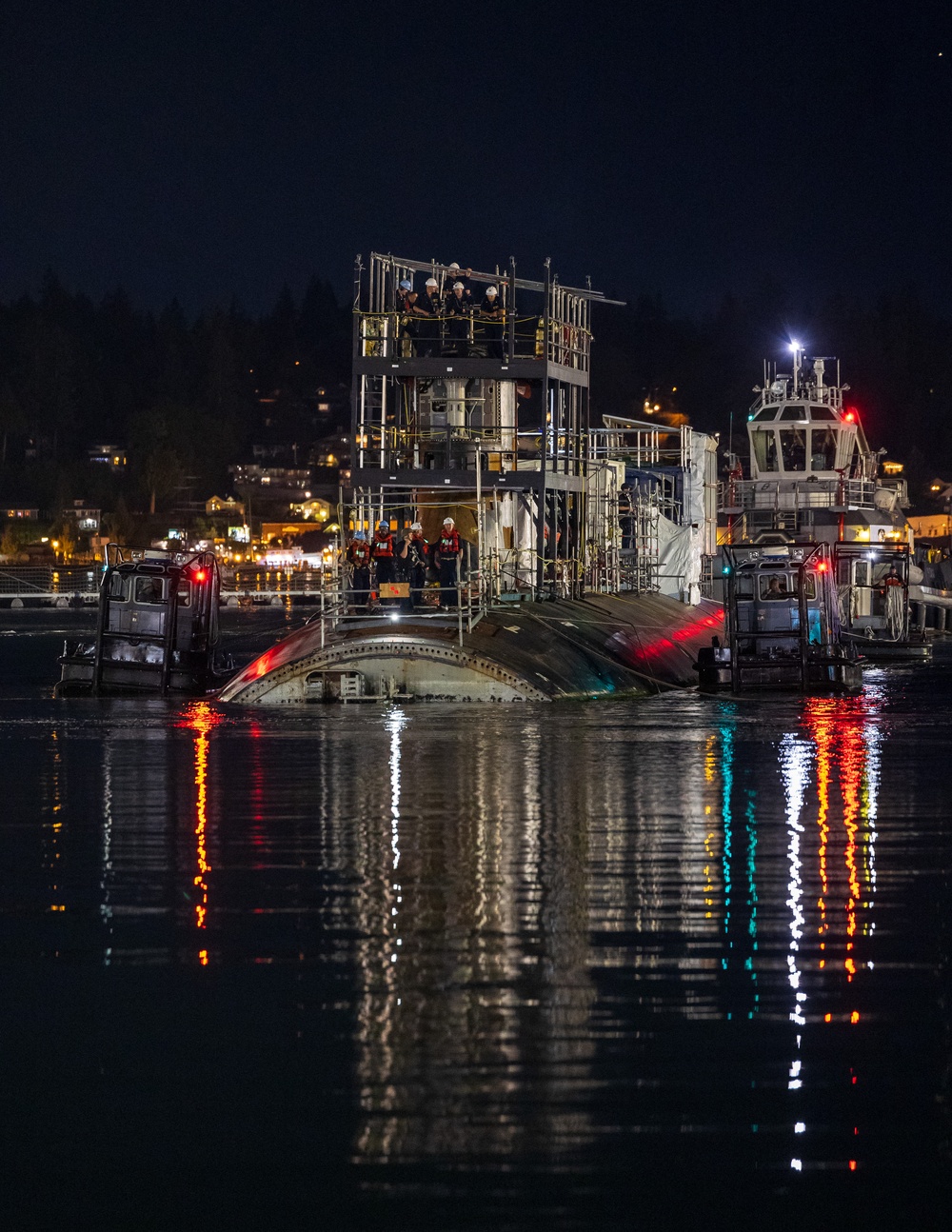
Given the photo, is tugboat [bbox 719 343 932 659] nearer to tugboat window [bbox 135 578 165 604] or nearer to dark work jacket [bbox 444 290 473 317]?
dark work jacket [bbox 444 290 473 317]

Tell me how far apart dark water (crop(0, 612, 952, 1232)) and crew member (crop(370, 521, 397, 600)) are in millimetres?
13567

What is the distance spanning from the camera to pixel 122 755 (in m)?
31.3

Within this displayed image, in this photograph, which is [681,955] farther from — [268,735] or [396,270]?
[396,270]

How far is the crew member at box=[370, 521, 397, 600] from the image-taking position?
129ft

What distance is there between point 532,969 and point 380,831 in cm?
752

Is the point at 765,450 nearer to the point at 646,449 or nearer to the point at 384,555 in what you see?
the point at 646,449

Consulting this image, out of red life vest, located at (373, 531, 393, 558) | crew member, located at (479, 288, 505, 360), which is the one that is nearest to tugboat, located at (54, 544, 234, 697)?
red life vest, located at (373, 531, 393, 558)

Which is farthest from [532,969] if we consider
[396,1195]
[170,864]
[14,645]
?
[14,645]

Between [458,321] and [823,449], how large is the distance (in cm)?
3260

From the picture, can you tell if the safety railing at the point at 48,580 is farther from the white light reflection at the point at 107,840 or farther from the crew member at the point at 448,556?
the white light reflection at the point at 107,840

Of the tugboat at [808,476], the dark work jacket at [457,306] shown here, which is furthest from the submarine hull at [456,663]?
the tugboat at [808,476]

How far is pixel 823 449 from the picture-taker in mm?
74688

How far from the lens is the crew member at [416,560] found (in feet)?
131

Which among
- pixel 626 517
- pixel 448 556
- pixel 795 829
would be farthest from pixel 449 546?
pixel 626 517
